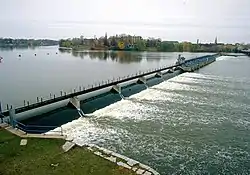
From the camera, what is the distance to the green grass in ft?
34.2

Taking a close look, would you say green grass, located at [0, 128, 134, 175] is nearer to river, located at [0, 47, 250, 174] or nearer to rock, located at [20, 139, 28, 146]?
rock, located at [20, 139, 28, 146]

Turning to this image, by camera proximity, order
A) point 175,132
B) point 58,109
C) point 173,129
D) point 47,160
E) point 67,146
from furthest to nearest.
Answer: point 58,109
point 173,129
point 175,132
point 67,146
point 47,160

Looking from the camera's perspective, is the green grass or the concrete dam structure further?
the concrete dam structure

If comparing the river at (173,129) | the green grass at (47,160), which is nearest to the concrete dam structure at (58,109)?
the river at (173,129)

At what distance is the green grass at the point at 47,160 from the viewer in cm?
1043

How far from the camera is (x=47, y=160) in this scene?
11156 mm

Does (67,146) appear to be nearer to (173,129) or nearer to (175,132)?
(175,132)

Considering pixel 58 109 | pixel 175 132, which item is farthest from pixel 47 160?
pixel 58 109

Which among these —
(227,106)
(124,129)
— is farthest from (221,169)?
(227,106)

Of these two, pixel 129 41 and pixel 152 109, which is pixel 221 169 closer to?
pixel 152 109

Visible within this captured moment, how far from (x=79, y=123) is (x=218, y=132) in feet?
33.7

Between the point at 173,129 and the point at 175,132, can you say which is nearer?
the point at 175,132

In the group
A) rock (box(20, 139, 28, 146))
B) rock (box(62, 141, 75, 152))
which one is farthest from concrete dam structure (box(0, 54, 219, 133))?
rock (box(62, 141, 75, 152))

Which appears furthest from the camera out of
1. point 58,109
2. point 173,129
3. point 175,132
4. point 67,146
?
point 58,109
